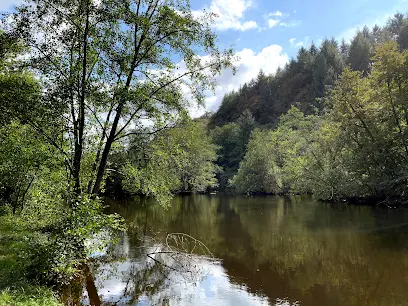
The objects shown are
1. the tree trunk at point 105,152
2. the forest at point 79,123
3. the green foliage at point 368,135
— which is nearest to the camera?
the forest at point 79,123

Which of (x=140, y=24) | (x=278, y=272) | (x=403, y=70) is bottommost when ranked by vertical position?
(x=278, y=272)

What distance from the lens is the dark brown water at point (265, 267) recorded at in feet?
33.4

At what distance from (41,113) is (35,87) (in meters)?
1.07

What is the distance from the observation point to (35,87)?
10.9 metres

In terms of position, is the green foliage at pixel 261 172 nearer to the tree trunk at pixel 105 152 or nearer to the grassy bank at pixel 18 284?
the tree trunk at pixel 105 152

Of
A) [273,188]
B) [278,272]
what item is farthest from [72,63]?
[273,188]

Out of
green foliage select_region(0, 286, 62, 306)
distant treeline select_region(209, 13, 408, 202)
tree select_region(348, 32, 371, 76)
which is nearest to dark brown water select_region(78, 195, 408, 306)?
green foliage select_region(0, 286, 62, 306)

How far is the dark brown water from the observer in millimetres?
10188

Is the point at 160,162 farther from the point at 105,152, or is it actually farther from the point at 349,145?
the point at 349,145

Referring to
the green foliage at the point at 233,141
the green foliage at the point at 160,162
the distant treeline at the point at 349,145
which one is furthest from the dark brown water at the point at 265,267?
the green foliage at the point at 233,141

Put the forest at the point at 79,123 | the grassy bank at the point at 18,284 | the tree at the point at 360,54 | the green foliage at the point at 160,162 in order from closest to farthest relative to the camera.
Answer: the grassy bank at the point at 18,284
the forest at the point at 79,123
the green foliage at the point at 160,162
the tree at the point at 360,54

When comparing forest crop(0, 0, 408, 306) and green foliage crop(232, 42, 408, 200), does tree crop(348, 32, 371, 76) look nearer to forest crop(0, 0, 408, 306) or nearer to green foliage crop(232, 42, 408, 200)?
green foliage crop(232, 42, 408, 200)

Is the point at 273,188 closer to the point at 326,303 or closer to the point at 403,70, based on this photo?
the point at 403,70

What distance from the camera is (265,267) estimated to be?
13.5 m
